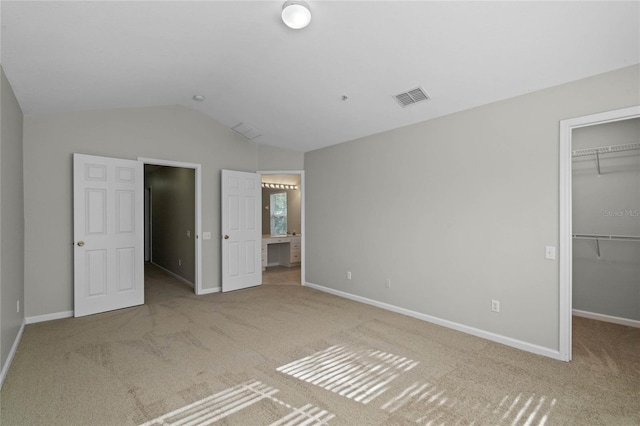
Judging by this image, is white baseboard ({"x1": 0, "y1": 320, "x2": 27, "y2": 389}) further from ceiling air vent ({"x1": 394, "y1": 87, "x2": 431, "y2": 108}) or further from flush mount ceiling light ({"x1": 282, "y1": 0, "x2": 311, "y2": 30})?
ceiling air vent ({"x1": 394, "y1": 87, "x2": 431, "y2": 108})

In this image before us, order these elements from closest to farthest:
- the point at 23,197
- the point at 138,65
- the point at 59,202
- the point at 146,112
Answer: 1. the point at 138,65
2. the point at 23,197
3. the point at 59,202
4. the point at 146,112

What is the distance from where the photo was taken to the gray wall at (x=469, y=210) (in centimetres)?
290

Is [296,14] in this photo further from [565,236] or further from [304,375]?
[565,236]

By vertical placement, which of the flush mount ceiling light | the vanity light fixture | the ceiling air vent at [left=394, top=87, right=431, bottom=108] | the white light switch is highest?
the flush mount ceiling light

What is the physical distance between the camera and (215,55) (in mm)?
3092

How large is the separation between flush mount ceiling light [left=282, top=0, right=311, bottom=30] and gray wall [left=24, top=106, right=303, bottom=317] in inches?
121

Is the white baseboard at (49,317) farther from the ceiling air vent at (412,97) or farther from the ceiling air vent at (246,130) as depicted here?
the ceiling air vent at (412,97)

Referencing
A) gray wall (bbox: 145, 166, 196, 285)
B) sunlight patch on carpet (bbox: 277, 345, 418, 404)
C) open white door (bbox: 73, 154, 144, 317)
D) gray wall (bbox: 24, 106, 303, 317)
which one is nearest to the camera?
sunlight patch on carpet (bbox: 277, 345, 418, 404)

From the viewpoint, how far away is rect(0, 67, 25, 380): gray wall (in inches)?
103

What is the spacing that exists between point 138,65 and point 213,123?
2149 mm

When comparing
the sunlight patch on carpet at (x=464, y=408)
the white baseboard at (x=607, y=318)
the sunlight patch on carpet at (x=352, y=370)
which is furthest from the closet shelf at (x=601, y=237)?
the sunlight patch on carpet at (x=352, y=370)

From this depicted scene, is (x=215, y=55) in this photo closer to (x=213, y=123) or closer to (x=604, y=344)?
(x=213, y=123)

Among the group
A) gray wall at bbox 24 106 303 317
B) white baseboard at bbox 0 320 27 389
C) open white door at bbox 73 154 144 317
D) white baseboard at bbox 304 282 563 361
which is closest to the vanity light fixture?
gray wall at bbox 24 106 303 317

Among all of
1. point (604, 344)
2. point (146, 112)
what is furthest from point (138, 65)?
point (604, 344)
